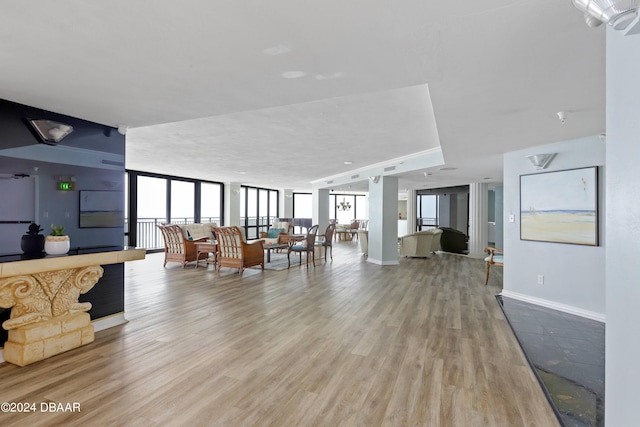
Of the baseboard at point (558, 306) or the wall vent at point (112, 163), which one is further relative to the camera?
the baseboard at point (558, 306)

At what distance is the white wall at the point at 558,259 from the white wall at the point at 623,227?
3178 millimetres

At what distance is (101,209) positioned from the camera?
3.40 metres

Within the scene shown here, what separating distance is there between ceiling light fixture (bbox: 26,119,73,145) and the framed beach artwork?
18.6 feet

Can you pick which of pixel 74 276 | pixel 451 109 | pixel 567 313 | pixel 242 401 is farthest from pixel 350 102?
pixel 567 313

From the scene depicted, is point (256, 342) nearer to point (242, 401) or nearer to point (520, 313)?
point (242, 401)

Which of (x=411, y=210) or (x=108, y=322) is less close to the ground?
(x=411, y=210)

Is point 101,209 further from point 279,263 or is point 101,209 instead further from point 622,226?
point 279,263

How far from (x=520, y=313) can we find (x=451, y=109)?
280cm

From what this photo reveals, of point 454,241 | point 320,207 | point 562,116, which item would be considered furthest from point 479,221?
point 562,116

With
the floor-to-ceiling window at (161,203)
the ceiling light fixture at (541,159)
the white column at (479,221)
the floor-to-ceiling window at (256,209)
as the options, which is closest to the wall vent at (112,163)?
the ceiling light fixture at (541,159)

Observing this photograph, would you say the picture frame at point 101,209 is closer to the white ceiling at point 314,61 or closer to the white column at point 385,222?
the white ceiling at point 314,61

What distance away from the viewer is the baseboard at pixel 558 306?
12.2ft

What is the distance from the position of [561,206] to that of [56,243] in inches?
224

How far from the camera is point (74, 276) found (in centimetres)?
294
